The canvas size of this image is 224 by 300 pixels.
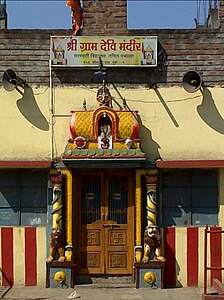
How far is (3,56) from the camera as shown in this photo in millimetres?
10570

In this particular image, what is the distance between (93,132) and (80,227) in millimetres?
1783

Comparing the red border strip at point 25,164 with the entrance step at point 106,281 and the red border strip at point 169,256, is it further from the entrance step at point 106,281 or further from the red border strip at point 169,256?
the red border strip at point 169,256

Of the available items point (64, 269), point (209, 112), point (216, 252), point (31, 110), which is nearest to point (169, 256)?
point (216, 252)

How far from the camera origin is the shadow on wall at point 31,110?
415 inches

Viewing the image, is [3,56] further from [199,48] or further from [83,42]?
[199,48]

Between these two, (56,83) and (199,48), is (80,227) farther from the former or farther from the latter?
(199,48)

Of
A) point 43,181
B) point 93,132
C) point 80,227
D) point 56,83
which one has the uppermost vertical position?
point 56,83

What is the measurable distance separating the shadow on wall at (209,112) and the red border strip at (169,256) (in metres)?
2.08

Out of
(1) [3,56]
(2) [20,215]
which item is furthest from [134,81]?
(2) [20,215]

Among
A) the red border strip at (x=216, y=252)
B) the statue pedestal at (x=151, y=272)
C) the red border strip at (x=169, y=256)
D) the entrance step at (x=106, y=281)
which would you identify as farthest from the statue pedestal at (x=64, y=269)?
the red border strip at (x=216, y=252)

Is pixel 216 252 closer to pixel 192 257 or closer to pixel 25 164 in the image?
pixel 192 257

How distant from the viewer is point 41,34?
417 inches

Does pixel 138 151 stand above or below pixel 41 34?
below

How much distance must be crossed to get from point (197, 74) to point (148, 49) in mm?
1020
